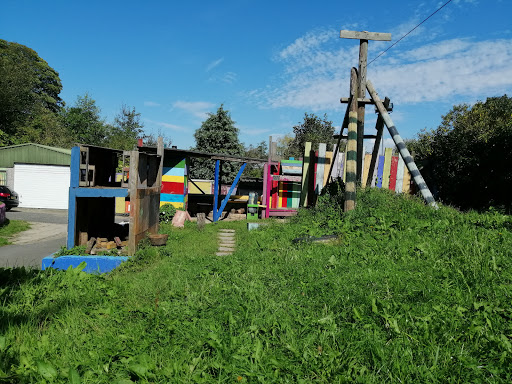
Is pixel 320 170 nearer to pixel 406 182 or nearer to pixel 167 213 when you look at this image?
pixel 406 182

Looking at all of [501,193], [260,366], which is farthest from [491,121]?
[260,366]

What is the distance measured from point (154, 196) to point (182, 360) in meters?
7.50

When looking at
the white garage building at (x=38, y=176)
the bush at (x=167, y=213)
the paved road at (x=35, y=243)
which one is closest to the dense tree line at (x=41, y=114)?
the white garage building at (x=38, y=176)

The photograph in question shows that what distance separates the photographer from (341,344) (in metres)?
2.91

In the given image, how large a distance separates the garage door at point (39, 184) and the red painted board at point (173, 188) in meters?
12.3

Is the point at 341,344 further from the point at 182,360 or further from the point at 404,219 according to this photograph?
the point at 404,219

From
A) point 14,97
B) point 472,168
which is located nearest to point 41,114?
point 14,97

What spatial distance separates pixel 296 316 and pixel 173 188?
11.3 meters

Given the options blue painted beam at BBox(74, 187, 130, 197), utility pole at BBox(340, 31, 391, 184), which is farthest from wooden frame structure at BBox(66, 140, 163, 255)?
utility pole at BBox(340, 31, 391, 184)

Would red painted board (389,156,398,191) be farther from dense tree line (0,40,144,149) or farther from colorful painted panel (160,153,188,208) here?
dense tree line (0,40,144,149)

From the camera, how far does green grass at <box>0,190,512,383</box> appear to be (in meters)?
2.67

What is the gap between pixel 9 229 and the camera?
1345 cm

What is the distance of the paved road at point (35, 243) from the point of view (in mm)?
9211

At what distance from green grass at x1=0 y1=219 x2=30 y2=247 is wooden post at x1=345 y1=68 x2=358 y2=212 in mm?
11701
